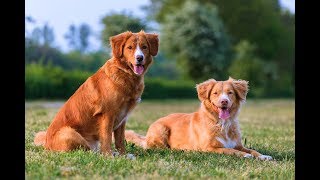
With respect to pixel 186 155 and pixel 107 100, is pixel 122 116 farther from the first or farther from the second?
pixel 186 155

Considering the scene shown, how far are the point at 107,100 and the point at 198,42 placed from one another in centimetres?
3345

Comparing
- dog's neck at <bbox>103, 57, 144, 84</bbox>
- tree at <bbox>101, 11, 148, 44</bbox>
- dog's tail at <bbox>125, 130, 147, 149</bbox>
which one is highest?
tree at <bbox>101, 11, 148, 44</bbox>

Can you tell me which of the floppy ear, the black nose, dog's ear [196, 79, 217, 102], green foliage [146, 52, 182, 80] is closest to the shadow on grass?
dog's ear [196, 79, 217, 102]

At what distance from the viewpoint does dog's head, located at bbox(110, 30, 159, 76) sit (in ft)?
24.1

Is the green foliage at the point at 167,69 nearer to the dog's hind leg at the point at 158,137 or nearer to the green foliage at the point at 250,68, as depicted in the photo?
the green foliage at the point at 250,68

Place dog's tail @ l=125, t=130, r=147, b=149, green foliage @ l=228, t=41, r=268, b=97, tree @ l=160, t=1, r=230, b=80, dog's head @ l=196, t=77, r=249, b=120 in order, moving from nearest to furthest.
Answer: dog's head @ l=196, t=77, r=249, b=120 < dog's tail @ l=125, t=130, r=147, b=149 < tree @ l=160, t=1, r=230, b=80 < green foliage @ l=228, t=41, r=268, b=97

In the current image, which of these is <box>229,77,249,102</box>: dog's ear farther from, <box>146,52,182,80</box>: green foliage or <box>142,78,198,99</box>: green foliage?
<box>146,52,182,80</box>: green foliage

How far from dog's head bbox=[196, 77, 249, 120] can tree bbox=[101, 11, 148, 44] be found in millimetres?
23173

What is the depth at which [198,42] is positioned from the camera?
4044 cm

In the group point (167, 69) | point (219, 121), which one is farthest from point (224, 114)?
point (167, 69)

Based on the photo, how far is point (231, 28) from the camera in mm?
42594
